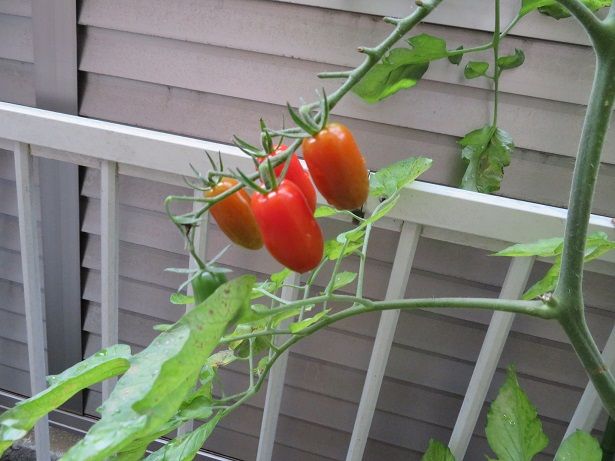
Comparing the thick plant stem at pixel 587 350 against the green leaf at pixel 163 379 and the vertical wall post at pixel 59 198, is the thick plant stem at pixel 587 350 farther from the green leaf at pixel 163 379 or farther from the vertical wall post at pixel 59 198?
the vertical wall post at pixel 59 198

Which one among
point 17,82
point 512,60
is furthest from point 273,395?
point 17,82

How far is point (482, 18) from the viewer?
891mm

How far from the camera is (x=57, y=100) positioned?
1115 mm

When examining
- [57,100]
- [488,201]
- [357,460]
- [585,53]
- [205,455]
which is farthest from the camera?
[205,455]

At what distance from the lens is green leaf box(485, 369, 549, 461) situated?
73 centimetres

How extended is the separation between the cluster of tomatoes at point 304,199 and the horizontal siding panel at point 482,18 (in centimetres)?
63

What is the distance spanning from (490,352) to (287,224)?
0.63 m

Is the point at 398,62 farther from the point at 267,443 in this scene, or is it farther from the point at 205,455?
the point at 205,455

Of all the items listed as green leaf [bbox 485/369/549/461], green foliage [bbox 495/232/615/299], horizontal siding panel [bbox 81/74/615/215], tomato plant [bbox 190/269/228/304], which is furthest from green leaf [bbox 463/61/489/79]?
tomato plant [bbox 190/269/228/304]

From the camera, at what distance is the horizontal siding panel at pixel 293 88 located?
0.95 meters

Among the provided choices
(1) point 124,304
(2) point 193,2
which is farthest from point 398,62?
(1) point 124,304

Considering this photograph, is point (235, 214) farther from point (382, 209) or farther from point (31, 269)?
point (31, 269)

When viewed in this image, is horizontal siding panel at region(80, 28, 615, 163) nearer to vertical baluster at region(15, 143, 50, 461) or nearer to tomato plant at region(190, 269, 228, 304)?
vertical baluster at region(15, 143, 50, 461)

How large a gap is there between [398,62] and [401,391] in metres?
0.85
